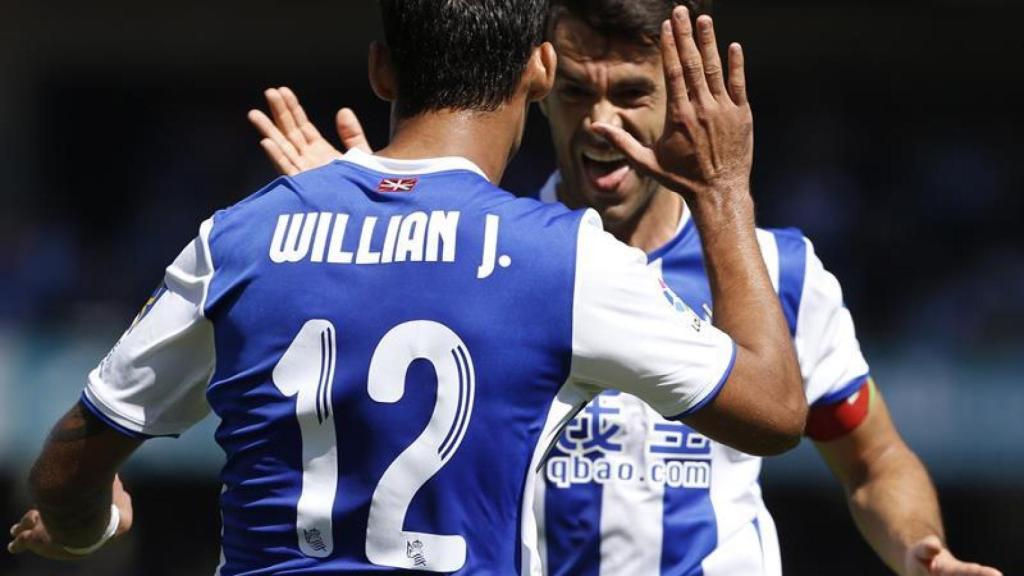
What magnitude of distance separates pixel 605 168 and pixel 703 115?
1.18 m

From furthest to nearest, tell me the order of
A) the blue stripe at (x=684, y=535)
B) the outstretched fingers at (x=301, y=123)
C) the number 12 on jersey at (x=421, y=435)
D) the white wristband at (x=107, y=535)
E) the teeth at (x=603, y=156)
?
the teeth at (x=603, y=156) < the blue stripe at (x=684, y=535) < the outstretched fingers at (x=301, y=123) < the white wristband at (x=107, y=535) < the number 12 on jersey at (x=421, y=435)

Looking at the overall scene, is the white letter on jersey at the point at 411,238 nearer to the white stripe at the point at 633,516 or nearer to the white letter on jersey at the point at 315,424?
the white letter on jersey at the point at 315,424

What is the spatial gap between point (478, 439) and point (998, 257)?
1263 centimetres

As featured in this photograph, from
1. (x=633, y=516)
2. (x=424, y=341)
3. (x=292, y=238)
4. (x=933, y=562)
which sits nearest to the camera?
(x=424, y=341)

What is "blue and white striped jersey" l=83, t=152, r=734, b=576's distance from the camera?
287 centimetres

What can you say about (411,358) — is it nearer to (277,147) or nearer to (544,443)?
(544,443)

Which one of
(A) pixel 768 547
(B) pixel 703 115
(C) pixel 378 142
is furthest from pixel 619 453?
(C) pixel 378 142

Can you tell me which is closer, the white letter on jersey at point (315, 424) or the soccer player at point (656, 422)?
the white letter on jersey at point (315, 424)

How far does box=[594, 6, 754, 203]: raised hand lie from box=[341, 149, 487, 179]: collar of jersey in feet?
1.36

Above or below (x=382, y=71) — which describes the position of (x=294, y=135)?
below

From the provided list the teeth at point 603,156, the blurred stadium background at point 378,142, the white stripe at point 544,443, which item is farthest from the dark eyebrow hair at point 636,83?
the blurred stadium background at point 378,142

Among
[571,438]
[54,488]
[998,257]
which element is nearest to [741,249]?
[571,438]

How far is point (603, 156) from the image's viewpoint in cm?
434

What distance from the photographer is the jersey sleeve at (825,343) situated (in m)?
4.25
